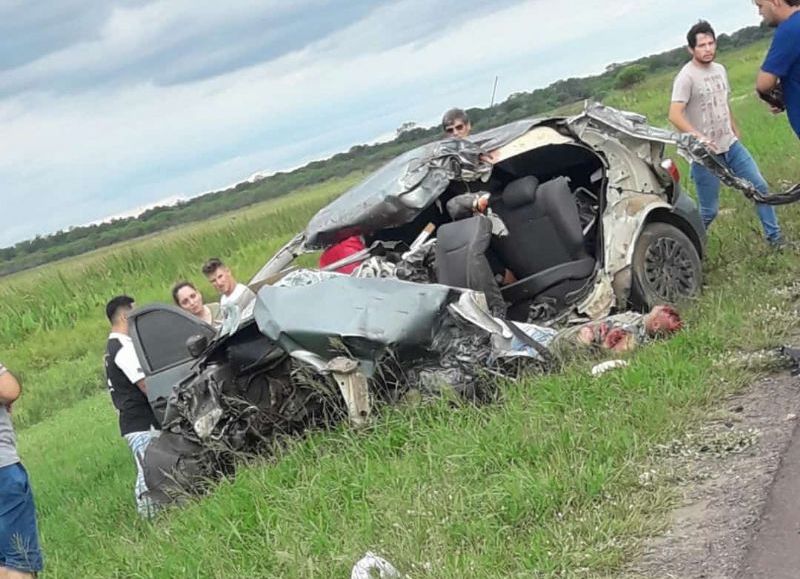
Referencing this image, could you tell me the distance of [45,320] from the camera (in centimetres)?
2158

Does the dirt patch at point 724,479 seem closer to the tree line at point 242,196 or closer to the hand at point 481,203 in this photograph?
the hand at point 481,203

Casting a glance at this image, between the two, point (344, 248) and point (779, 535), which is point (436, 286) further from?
point (779, 535)

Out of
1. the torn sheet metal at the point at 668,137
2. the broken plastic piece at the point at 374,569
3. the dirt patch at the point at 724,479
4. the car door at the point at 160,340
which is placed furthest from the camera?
the torn sheet metal at the point at 668,137

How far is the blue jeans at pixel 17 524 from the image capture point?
5.08 meters

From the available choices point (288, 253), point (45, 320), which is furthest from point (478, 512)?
point (45, 320)

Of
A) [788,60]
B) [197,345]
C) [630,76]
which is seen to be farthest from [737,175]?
[630,76]

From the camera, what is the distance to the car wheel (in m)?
7.03

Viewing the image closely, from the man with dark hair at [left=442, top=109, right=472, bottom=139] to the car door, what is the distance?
9.50ft

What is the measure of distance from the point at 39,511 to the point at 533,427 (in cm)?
495

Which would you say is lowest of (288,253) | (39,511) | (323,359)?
(39,511)

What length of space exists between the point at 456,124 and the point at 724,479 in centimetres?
510

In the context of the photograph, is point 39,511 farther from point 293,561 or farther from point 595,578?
point 595,578

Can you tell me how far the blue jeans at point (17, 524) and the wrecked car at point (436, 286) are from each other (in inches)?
39.9

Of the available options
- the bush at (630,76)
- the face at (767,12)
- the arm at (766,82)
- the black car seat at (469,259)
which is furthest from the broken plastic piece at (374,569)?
the bush at (630,76)
